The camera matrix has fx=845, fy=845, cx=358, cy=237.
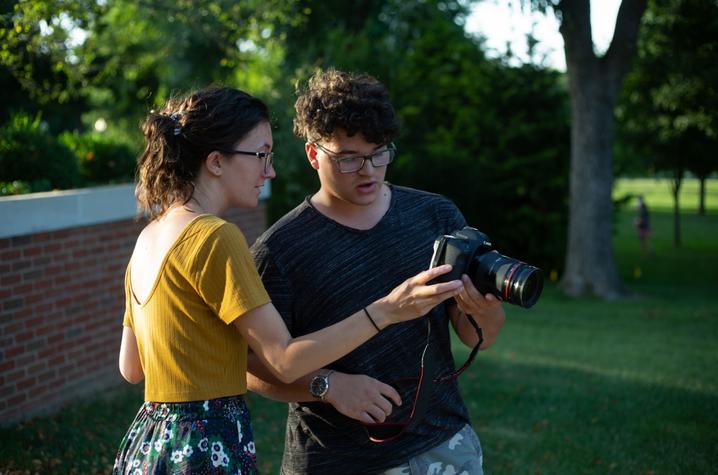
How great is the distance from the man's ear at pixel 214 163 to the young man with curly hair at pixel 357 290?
409mm

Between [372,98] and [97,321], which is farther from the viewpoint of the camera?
[97,321]

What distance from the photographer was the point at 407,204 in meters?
2.80

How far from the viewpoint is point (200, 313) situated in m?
2.17

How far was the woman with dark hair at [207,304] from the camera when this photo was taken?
6.95 feet

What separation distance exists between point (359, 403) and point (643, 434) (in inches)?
174

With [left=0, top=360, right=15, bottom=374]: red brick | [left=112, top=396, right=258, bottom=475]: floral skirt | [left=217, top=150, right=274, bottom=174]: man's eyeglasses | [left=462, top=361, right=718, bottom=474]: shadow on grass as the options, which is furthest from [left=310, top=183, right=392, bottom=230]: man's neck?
[left=0, top=360, right=15, bottom=374]: red brick

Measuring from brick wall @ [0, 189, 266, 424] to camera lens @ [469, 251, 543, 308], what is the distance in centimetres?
430

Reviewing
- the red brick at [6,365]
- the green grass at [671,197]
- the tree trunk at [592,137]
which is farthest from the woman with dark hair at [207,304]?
the green grass at [671,197]

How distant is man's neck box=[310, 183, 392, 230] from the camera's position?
271 centimetres

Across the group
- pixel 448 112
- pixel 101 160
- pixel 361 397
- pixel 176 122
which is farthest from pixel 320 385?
pixel 448 112

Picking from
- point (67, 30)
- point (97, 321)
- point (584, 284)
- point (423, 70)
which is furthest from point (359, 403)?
point (423, 70)

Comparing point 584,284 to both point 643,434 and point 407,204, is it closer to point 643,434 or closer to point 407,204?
point 643,434

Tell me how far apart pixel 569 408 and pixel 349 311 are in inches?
189

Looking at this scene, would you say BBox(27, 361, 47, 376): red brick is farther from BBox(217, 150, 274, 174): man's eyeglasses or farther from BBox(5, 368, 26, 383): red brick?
BBox(217, 150, 274, 174): man's eyeglasses
